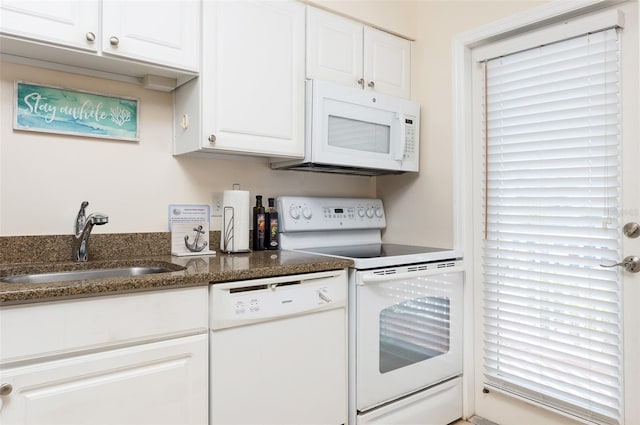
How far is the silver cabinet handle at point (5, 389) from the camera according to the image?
110 centimetres

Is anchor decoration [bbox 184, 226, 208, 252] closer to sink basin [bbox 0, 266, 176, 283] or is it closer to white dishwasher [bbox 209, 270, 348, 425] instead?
sink basin [bbox 0, 266, 176, 283]

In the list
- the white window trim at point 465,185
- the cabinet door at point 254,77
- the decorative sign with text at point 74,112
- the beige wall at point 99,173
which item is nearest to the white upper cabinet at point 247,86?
the cabinet door at point 254,77

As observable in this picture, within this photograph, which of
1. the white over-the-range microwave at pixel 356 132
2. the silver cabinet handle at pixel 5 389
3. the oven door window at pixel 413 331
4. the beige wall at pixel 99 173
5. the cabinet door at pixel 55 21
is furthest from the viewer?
the white over-the-range microwave at pixel 356 132

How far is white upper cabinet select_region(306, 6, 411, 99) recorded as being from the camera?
2.08m

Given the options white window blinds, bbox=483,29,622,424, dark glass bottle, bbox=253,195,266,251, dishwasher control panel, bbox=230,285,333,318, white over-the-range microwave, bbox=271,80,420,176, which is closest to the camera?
dishwasher control panel, bbox=230,285,333,318

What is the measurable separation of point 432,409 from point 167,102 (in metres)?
1.91

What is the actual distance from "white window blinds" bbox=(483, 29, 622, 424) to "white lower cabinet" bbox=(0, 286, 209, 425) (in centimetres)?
145

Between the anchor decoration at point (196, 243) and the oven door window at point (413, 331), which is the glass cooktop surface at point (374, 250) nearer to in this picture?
the oven door window at point (413, 331)

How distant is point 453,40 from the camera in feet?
7.38

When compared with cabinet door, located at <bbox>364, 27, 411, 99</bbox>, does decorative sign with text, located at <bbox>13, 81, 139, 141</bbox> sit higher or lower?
lower

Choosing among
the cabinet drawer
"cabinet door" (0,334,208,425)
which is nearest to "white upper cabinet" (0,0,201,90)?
the cabinet drawer

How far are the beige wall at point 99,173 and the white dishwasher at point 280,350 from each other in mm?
684

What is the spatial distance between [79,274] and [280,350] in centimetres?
81

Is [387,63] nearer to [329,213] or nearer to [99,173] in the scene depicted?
[329,213]
